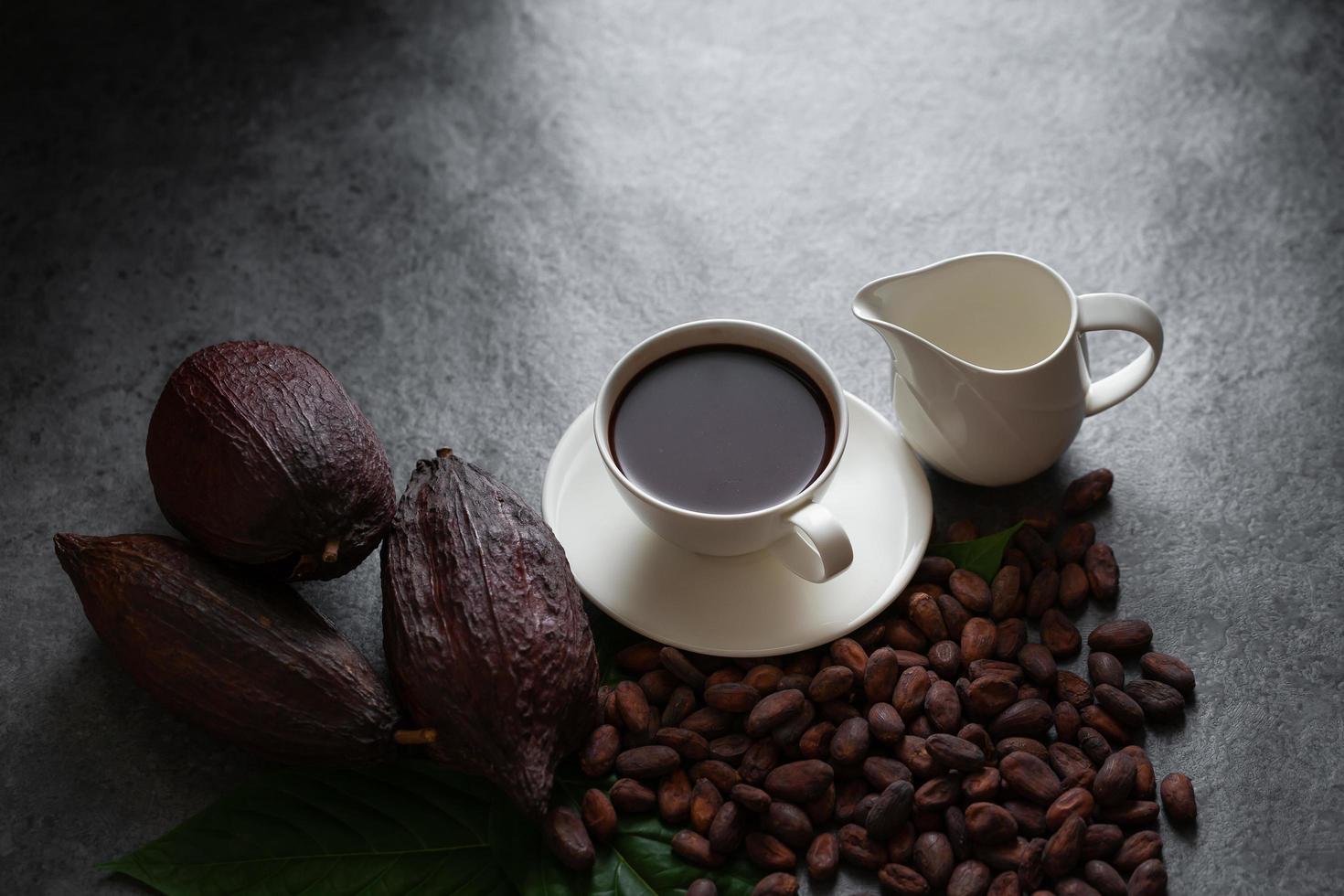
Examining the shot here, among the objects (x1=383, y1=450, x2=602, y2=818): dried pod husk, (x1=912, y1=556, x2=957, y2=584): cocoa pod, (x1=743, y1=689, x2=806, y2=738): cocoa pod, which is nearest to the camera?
(x1=383, y1=450, x2=602, y2=818): dried pod husk

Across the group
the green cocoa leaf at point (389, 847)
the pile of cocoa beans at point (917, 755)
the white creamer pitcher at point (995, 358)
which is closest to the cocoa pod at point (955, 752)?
the pile of cocoa beans at point (917, 755)

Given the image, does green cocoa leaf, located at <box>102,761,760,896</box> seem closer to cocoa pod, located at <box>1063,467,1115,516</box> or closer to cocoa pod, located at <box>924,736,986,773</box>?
cocoa pod, located at <box>924,736,986,773</box>

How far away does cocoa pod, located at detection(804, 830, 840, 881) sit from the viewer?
1.08 m

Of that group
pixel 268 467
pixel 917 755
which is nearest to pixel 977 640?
pixel 917 755

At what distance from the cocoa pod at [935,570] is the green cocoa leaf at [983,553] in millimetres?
18

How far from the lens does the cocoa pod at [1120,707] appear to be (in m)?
1.16

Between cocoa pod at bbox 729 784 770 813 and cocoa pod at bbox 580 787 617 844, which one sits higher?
cocoa pod at bbox 580 787 617 844

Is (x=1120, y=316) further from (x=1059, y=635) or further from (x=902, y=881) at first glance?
(x=902, y=881)

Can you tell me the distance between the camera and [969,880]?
1.06 m

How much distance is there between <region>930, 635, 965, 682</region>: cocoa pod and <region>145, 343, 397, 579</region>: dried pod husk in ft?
1.80

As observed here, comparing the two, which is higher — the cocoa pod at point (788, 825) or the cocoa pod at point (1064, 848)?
the cocoa pod at point (788, 825)

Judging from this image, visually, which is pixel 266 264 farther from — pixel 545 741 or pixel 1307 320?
pixel 1307 320

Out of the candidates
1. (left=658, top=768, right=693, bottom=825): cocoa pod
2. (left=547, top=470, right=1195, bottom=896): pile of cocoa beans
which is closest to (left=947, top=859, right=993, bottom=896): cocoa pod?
(left=547, top=470, right=1195, bottom=896): pile of cocoa beans

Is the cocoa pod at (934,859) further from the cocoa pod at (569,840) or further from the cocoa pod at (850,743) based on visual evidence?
the cocoa pod at (569,840)
